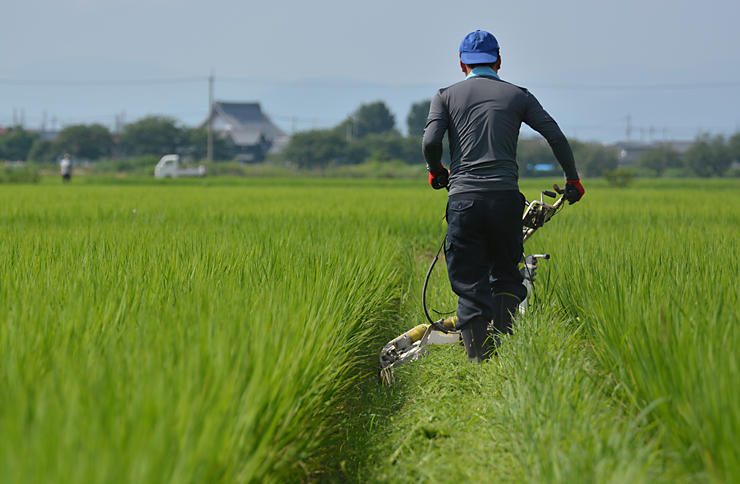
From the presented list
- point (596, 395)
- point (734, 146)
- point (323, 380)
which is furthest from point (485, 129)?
point (734, 146)

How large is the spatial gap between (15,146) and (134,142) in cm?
1390

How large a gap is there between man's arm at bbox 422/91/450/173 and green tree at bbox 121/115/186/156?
46970mm

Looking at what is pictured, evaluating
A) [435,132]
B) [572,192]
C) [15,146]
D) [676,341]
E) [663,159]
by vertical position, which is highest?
[15,146]

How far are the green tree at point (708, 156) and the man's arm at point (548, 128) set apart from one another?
165 ft

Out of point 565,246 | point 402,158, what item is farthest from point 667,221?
point 402,158

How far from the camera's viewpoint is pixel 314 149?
48.0 m

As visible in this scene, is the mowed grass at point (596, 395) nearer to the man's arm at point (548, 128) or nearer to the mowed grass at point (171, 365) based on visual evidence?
the mowed grass at point (171, 365)

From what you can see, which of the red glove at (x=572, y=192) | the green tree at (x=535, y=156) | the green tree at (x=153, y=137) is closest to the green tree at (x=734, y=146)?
the green tree at (x=535, y=156)

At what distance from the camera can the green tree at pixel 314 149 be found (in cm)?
4809

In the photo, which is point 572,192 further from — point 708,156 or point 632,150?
point 632,150

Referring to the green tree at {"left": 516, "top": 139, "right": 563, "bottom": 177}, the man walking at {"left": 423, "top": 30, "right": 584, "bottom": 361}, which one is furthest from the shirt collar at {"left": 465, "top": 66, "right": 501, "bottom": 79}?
the green tree at {"left": 516, "top": 139, "right": 563, "bottom": 177}

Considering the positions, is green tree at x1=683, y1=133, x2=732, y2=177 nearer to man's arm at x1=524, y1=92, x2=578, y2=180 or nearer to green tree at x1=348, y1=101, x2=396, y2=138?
green tree at x1=348, y1=101, x2=396, y2=138

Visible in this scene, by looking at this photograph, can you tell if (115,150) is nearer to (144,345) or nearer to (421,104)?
(421,104)

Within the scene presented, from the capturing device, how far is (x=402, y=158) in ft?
172
